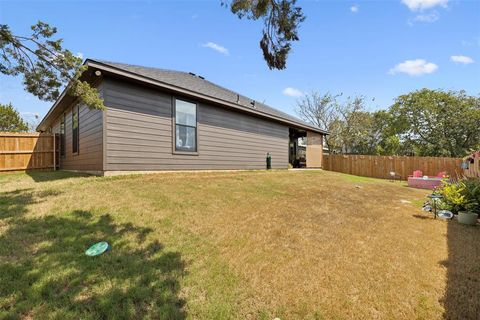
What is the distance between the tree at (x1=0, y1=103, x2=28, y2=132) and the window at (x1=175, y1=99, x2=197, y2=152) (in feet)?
82.6

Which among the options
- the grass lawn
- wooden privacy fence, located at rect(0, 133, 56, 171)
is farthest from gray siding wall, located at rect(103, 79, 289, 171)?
wooden privacy fence, located at rect(0, 133, 56, 171)

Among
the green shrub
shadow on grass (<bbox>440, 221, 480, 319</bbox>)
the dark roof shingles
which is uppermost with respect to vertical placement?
the dark roof shingles

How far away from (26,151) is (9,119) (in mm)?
19123

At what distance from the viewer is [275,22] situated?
4.58 meters

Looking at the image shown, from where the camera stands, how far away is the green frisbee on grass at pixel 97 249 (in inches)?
123

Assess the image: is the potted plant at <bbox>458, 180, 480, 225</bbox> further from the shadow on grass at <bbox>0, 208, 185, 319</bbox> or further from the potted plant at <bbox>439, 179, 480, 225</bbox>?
the shadow on grass at <bbox>0, 208, 185, 319</bbox>

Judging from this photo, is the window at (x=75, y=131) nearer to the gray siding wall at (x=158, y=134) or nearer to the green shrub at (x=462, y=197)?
the gray siding wall at (x=158, y=134)

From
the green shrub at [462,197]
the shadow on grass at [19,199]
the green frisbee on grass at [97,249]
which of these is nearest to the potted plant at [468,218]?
the green shrub at [462,197]

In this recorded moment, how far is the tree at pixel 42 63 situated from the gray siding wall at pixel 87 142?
1663 mm

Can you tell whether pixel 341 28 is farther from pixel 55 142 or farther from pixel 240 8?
pixel 55 142

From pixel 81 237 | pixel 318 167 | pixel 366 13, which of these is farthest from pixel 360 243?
pixel 318 167

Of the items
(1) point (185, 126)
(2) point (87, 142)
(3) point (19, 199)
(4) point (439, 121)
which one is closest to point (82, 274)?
(3) point (19, 199)

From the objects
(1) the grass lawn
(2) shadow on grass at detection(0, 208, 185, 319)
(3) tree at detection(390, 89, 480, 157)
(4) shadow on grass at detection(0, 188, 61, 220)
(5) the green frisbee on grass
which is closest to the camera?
(2) shadow on grass at detection(0, 208, 185, 319)

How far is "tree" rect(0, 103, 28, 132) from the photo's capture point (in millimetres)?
24372
